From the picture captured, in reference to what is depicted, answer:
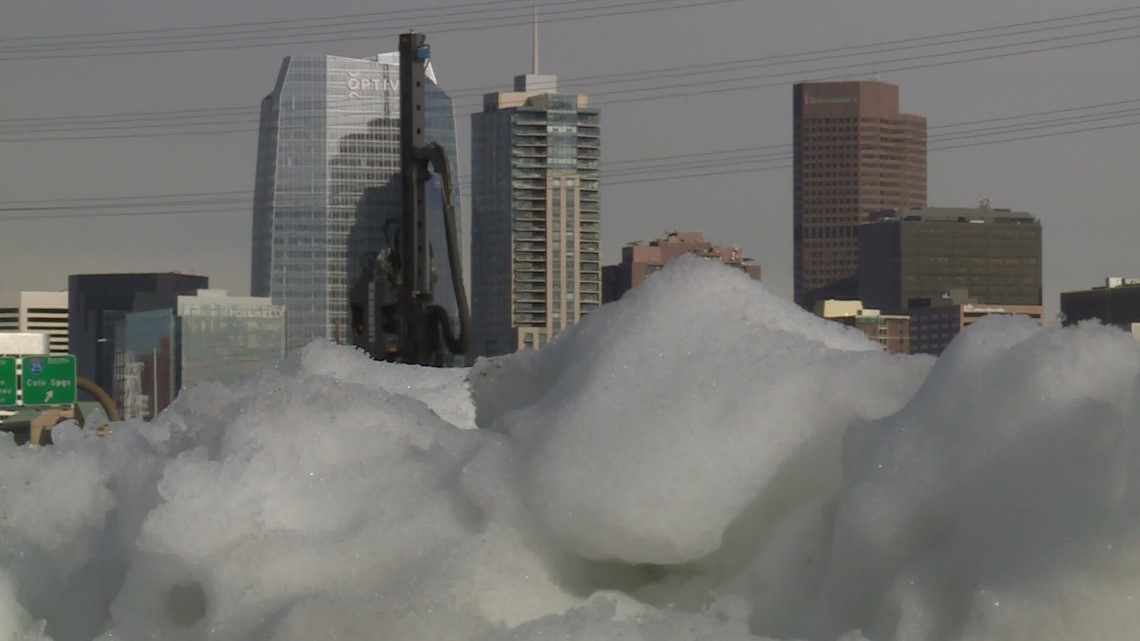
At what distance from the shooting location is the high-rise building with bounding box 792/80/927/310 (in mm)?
185000

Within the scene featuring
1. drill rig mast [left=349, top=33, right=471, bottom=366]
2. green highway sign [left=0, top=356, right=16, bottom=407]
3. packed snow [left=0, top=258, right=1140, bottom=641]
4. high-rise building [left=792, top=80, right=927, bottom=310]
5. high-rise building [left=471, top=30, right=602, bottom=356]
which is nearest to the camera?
packed snow [left=0, top=258, right=1140, bottom=641]

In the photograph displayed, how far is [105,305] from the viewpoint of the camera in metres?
132

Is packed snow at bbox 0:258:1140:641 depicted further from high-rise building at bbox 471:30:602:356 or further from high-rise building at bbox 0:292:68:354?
→ high-rise building at bbox 471:30:602:356

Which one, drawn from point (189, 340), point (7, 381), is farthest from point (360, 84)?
point (7, 381)

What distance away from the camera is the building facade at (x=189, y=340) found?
339 ft

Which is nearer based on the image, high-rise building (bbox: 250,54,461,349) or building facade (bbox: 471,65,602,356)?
building facade (bbox: 471,65,602,356)

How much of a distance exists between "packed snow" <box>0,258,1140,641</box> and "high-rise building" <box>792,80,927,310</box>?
181933mm

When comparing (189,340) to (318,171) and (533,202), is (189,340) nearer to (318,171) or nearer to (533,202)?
(533,202)

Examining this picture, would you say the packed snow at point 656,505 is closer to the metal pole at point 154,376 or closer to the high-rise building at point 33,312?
the high-rise building at point 33,312

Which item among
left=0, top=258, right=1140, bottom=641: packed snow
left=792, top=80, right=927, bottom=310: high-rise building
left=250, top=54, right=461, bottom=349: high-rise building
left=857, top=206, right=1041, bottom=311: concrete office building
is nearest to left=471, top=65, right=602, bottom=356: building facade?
left=250, top=54, right=461, bottom=349: high-rise building

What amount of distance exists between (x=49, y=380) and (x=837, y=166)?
170 meters

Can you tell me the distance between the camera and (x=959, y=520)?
109cm

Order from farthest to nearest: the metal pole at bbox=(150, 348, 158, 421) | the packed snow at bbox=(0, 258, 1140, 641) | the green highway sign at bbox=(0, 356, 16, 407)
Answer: the metal pole at bbox=(150, 348, 158, 421)
the green highway sign at bbox=(0, 356, 16, 407)
the packed snow at bbox=(0, 258, 1140, 641)

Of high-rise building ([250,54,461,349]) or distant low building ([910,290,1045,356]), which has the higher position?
high-rise building ([250,54,461,349])
